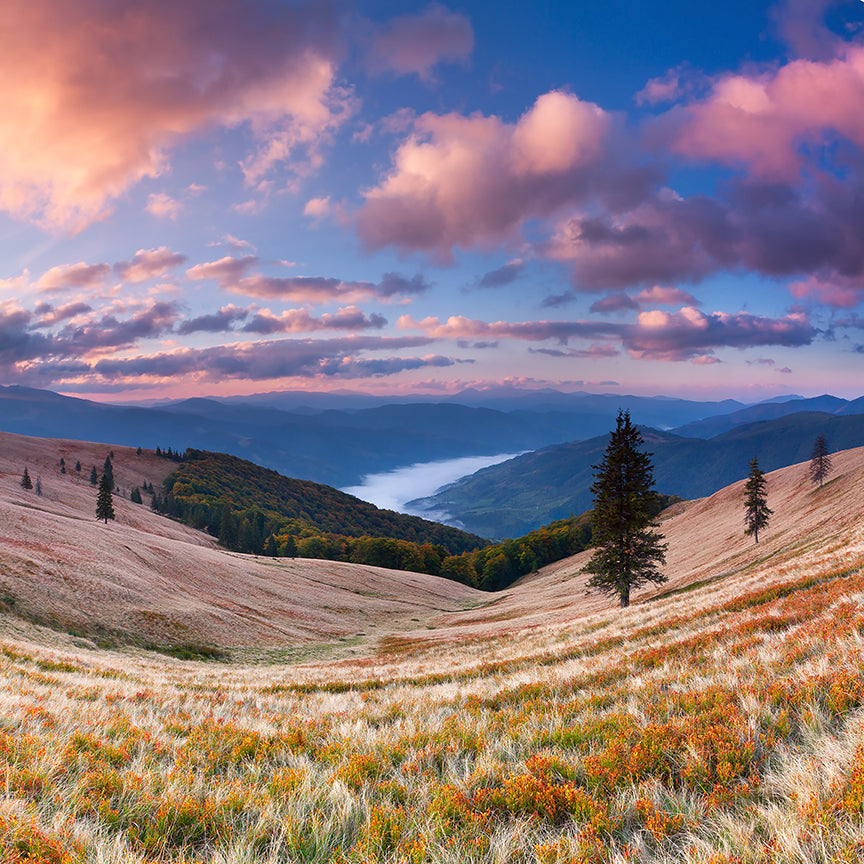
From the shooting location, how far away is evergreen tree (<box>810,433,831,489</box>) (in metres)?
80.2

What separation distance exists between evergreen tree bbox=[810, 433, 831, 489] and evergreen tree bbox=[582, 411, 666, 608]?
70.2 meters

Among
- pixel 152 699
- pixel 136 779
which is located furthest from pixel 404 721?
pixel 152 699

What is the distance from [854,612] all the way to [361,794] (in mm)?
9914

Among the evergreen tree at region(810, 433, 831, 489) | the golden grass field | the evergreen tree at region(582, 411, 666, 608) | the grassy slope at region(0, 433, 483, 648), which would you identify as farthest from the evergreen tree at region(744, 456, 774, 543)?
the golden grass field

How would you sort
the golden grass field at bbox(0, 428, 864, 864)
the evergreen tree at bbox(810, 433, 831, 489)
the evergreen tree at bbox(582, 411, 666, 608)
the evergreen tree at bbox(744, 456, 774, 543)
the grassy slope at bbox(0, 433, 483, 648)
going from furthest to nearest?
the evergreen tree at bbox(810, 433, 831, 489) < the evergreen tree at bbox(744, 456, 774, 543) < the evergreen tree at bbox(582, 411, 666, 608) < the grassy slope at bbox(0, 433, 483, 648) < the golden grass field at bbox(0, 428, 864, 864)

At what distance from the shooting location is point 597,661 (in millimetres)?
10914

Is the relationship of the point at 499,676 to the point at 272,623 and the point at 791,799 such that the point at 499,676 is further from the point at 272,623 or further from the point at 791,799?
the point at 272,623

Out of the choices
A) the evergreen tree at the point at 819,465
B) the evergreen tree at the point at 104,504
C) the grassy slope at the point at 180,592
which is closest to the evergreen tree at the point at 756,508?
the evergreen tree at the point at 819,465

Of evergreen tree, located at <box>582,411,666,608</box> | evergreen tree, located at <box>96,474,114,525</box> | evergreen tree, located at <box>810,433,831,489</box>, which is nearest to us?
evergreen tree, located at <box>582,411,666,608</box>

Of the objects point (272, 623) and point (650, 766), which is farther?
point (272, 623)

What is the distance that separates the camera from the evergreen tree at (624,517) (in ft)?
107

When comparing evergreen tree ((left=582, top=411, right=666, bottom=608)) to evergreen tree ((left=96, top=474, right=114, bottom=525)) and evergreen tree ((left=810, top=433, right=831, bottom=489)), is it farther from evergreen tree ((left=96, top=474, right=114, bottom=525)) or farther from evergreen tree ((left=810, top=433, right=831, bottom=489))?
evergreen tree ((left=96, top=474, right=114, bottom=525))

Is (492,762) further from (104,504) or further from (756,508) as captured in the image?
(104,504)

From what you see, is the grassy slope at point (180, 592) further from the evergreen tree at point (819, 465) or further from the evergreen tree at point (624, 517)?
the evergreen tree at point (819, 465)
